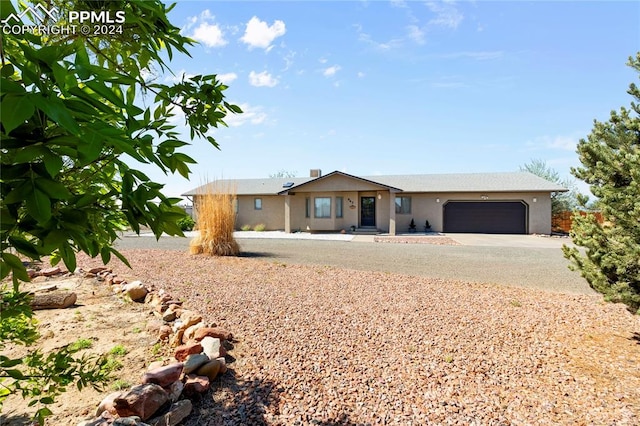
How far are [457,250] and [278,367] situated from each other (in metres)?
11.4

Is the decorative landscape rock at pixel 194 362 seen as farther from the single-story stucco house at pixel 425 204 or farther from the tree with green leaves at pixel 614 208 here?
the single-story stucco house at pixel 425 204

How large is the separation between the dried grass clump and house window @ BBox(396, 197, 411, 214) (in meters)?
14.0

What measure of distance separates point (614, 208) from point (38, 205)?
477cm

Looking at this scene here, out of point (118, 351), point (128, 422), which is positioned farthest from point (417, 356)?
point (118, 351)

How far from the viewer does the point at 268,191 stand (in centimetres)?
2367

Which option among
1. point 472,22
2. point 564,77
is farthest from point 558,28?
point 564,77

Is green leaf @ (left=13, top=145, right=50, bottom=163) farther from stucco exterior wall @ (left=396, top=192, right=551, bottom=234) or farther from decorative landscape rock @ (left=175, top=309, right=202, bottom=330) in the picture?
stucco exterior wall @ (left=396, top=192, right=551, bottom=234)

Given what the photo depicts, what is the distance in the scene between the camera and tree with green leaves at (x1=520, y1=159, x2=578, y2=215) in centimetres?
2270

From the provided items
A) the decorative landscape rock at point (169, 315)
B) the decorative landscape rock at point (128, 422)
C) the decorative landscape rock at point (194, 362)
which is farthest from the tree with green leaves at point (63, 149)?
the decorative landscape rock at point (169, 315)

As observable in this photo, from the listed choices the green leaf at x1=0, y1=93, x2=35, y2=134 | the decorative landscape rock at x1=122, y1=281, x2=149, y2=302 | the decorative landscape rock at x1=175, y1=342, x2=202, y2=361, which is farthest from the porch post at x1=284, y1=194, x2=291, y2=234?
the green leaf at x1=0, y1=93, x2=35, y2=134

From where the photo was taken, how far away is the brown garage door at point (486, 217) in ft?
67.1

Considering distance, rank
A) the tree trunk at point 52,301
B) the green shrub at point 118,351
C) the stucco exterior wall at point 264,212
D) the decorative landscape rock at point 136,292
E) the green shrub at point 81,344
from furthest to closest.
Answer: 1. the stucco exterior wall at point 264,212
2. the decorative landscape rock at point 136,292
3. the tree trunk at point 52,301
4. the green shrub at point 81,344
5. the green shrub at point 118,351

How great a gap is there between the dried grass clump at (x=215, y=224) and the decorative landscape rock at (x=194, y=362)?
7149 millimetres

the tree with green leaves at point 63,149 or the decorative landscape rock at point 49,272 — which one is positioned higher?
the tree with green leaves at point 63,149
